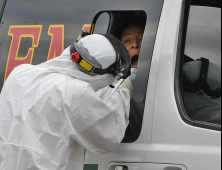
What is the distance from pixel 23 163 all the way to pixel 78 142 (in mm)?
298

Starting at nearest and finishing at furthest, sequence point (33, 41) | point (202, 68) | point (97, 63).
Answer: point (202, 68)
point (97, 63)
point (33, 41)

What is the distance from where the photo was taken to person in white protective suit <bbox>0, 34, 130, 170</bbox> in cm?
203

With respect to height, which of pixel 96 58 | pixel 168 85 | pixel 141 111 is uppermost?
pixel 96 58

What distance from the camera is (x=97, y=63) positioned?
2.12m

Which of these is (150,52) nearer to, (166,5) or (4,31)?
(166,5)

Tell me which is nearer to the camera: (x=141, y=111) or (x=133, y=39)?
(x=141, y=111)

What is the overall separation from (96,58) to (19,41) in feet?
2.71

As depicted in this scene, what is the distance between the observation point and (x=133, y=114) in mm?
2240

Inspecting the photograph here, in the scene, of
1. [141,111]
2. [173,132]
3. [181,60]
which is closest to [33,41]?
[141,111]

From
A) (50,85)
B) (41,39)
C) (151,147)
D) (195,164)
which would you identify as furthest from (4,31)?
(195,164)

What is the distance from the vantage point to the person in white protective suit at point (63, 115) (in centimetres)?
203

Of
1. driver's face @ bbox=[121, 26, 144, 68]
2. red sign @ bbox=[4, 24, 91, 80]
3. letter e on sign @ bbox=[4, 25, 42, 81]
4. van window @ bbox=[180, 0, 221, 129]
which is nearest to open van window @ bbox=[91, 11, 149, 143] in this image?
driver's face @ bbox=[121, 26, 144, 68]

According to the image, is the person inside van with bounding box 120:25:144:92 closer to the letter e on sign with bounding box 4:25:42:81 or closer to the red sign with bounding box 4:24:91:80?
the red sign with bounding box 4:24:91:80

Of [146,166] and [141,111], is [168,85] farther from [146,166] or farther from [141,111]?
[146,166]
